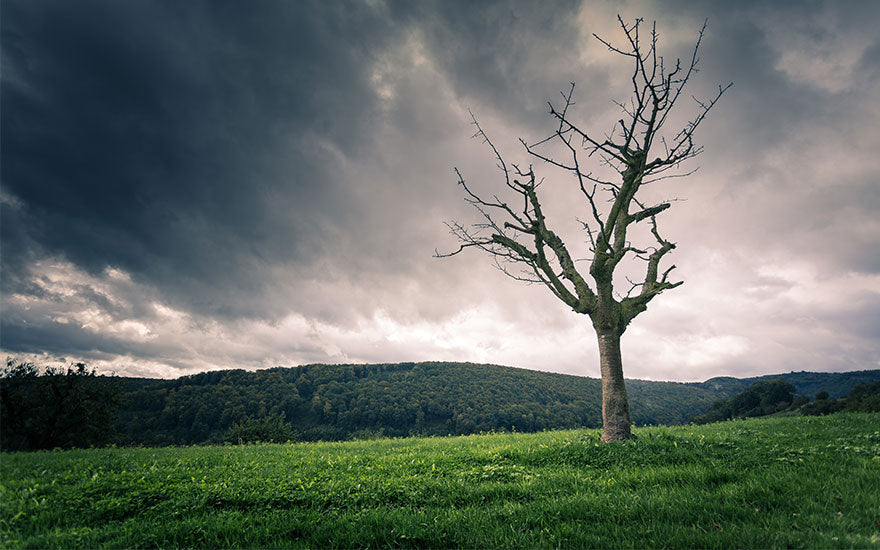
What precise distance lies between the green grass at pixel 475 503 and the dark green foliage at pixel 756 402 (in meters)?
71.0

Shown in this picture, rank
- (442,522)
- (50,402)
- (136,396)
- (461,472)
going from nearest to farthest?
(442,522)
(461,472)
(50,402)
(136,396)

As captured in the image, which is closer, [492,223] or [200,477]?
[200,477]

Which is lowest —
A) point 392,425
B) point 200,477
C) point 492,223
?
point 392,425

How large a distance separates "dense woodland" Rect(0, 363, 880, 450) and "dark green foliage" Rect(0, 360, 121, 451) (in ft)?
11.4

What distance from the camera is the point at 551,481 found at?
7023 millimetres

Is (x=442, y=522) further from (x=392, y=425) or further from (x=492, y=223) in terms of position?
(x=392, y=425)

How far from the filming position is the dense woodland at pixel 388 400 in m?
68.0

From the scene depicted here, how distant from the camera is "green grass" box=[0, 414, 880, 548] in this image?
454cm

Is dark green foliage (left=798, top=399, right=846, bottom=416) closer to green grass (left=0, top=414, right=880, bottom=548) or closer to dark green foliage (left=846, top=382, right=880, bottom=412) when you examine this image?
dark green foliage (left=846, top=382, right=880, bottom=412)

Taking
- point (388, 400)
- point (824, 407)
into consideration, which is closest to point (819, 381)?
point (824, 407)

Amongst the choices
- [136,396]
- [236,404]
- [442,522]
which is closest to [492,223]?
[442,522]

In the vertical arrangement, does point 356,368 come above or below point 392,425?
above

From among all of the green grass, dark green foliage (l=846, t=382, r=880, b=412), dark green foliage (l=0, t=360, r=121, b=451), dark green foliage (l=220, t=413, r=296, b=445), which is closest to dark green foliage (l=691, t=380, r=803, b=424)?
dark green foliage (l=846, t=382, r=880, b=412)

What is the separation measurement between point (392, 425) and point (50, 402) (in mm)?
66103
